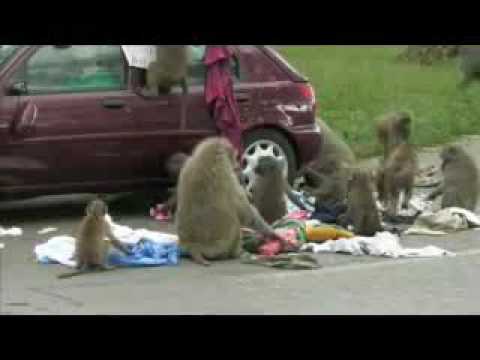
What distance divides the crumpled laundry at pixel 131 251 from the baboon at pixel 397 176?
285 centimetres

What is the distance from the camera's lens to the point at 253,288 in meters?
7.31

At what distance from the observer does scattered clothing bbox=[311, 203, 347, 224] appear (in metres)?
9.75

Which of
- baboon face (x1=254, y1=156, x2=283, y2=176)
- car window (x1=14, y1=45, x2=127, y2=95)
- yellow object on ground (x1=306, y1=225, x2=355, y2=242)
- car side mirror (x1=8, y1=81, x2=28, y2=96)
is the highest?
car window (x1=14, y1=45, x2=127, y2=95)

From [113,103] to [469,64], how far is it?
863 centimetres

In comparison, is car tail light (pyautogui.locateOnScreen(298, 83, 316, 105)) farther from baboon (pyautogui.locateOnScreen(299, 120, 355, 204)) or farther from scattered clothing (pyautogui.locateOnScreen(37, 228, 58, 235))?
scattered clothing (pyautogui.locateOnScreen(37, 228, 58, 235))

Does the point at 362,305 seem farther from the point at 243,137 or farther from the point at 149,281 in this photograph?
the point at 243,137

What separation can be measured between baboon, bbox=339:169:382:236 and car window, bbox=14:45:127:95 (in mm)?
2666

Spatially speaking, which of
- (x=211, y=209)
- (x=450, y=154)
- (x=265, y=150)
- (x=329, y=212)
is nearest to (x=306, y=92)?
(x=265, y=150)

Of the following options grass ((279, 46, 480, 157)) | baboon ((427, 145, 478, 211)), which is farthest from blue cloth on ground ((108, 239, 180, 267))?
grass ((279, 46, 480, 157))

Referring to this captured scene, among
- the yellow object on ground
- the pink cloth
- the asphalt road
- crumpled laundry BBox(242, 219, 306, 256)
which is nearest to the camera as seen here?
the asphalt road

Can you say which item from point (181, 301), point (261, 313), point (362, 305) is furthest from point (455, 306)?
point (181, 301)

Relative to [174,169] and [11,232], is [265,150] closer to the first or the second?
[174,169]

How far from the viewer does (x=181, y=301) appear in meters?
6.84

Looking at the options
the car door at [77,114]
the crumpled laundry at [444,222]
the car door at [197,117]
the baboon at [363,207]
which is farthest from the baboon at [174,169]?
the crumpled laundry at [444,222]
